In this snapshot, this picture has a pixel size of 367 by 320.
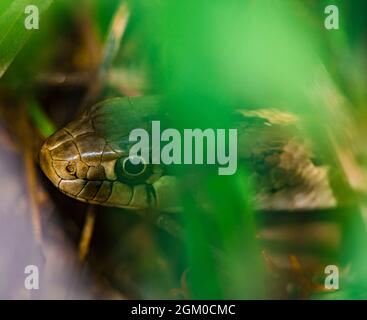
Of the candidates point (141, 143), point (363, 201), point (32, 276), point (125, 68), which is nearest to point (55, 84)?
point (125, 68)

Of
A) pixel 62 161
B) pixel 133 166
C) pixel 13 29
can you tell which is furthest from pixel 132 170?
pixel 13 29

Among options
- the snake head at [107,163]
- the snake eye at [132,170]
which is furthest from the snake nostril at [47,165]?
the snake eye at [132,170]

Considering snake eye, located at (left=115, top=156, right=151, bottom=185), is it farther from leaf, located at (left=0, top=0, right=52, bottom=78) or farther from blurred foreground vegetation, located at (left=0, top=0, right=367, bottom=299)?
leaf, located at (left=0, top=0, right=52, bottom=78)

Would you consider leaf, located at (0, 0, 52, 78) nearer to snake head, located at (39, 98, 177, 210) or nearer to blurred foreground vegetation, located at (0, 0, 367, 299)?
blurred foreground vegetation, located at (0, 0, 367, 299)

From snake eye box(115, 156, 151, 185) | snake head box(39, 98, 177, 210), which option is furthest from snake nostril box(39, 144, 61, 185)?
snake eye box(115, 156, 151, 185)

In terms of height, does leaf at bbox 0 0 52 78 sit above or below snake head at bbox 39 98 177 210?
above

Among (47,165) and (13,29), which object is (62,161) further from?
(13,29)

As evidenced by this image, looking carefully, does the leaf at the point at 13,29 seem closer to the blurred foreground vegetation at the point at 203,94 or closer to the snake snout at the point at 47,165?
the blurred foreground vegetation at the point at 203,94
